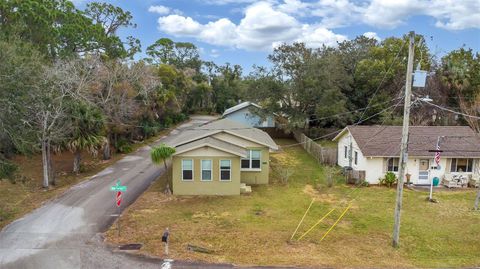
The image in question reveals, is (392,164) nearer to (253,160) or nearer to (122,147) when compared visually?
(253,160)

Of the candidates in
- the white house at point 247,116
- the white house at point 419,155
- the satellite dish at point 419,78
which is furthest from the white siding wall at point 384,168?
the white house at point 247,116

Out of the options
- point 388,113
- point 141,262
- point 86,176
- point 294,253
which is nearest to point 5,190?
point 86,176

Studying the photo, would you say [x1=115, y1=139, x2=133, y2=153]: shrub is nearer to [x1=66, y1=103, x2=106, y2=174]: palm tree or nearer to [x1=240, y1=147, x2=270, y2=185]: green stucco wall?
[x1=66, y1=103, x2=106, y2=174]: palm tree

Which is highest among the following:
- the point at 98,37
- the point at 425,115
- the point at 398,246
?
the point at 98,37

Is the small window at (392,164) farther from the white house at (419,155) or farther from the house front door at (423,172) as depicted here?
the house front door at (423,172)

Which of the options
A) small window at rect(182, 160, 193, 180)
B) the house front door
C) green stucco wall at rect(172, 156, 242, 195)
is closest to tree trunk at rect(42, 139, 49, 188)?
green stucco wall at rect(172, 156, 242, 195)

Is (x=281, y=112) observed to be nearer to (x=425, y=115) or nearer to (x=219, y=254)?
(x=425, y=115)
